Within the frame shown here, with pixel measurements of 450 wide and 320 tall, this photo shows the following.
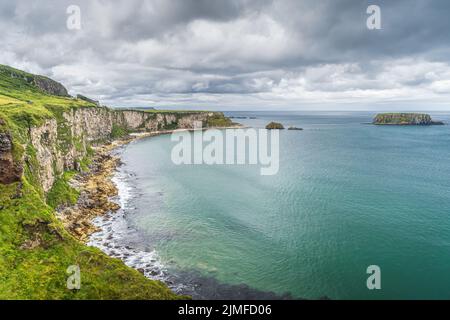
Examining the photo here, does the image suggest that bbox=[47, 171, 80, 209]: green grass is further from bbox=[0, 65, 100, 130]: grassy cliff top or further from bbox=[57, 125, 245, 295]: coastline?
bbox=[0, 65, 100, 130]: grassy cliff top

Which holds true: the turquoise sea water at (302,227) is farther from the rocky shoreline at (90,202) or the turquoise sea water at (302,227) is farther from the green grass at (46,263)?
the green grass at (46,263)

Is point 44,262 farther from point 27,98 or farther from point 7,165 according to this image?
point 27,98

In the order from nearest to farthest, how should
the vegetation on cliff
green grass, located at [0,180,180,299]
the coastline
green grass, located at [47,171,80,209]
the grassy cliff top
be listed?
green grass, located at [0,180,180,299], the vegetation on cliff, the coastline, green grass, located at [47,171,80,209], the grassy cliff top

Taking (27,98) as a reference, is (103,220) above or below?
below

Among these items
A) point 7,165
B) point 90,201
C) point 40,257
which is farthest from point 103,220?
point 40,257

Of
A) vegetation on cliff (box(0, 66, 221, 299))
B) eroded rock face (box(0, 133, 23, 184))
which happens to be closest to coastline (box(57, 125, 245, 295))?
vegetation on cliff (box(0, 66, 221, 299))

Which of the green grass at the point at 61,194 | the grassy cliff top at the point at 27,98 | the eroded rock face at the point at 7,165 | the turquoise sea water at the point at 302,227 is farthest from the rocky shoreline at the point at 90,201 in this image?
the grassy cliff top at the point at 27,98
